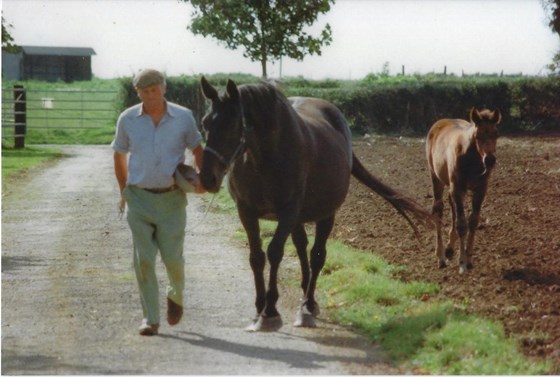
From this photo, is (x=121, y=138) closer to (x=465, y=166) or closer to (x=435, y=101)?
(x=465, y=166)

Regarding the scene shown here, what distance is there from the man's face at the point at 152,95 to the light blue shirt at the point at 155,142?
10 centimetres

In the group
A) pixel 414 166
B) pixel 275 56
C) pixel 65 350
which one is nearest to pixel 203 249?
pixel 275 56

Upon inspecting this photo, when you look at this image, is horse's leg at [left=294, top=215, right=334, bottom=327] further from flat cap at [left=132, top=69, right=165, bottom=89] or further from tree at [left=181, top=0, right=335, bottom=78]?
tree at [left=181, top=0, right=335, bottom=78]

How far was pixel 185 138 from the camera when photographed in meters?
7.41

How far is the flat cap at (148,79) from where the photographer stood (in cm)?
718

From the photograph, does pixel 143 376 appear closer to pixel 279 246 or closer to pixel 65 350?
pixel 65 350

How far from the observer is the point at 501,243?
11836 mm

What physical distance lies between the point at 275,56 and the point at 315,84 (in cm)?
2400

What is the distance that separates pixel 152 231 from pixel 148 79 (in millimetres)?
1101

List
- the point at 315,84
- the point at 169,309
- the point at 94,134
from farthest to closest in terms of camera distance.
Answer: the point at 315,84 < the point at 94,134 < the point at 169,309

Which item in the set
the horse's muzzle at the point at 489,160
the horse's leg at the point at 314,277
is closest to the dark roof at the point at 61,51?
the horse's muzzle at the point at 489,160

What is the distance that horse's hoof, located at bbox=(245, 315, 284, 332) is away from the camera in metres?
7.79

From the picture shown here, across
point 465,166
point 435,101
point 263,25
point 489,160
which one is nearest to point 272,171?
point 489,160

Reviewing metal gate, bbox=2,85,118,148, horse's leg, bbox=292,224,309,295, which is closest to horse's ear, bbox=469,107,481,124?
horse's leg, bbox=292,224,309,295
